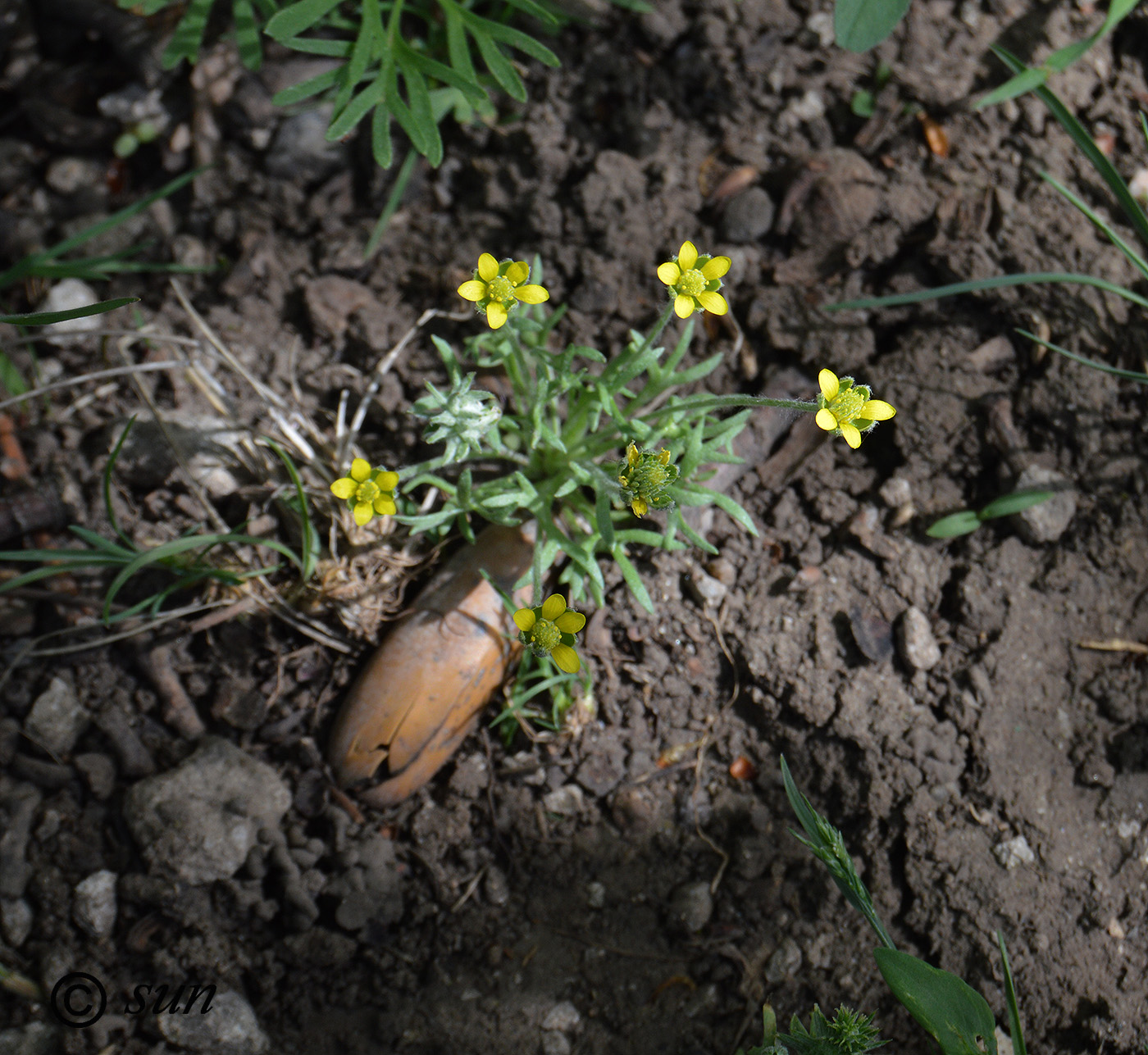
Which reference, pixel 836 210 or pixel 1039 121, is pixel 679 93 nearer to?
pixel 836 210

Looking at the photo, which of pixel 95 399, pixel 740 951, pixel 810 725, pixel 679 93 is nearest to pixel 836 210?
pixel 679 93

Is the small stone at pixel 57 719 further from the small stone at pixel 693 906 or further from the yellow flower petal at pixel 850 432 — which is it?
the yellow flower petal at pixel 850 432

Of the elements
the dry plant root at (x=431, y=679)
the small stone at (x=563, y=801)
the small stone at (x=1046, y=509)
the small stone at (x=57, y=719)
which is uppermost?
the small stone at (x=1046, y=509)

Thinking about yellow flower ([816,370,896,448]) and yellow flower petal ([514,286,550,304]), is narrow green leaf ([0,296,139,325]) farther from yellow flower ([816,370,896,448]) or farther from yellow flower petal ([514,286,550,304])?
yellow flower ([816,370,896,448])

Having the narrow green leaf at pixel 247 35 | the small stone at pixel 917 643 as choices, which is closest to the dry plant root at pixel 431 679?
the small stone at pixel 917 643

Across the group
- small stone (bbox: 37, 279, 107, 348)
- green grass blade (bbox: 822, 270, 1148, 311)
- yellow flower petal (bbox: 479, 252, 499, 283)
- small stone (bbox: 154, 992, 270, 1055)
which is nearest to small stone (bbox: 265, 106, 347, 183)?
small stone (bbox: 37, 279, 107, 348)

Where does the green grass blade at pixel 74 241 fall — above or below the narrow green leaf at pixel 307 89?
below
